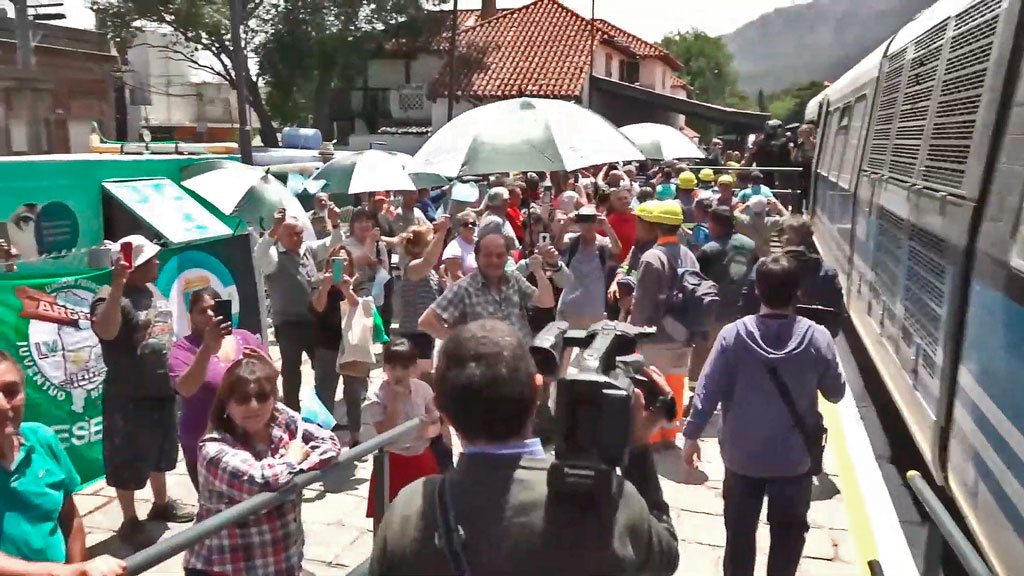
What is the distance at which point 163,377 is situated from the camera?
16.3 ft

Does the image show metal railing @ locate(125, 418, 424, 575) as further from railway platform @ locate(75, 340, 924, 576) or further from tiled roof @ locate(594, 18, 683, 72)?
tiled roof @ locate(594, 18, 683, 72)

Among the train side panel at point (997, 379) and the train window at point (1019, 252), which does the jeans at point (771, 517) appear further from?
the train window at point (1019, 252)

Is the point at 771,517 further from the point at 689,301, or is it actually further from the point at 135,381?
the point at 135,381

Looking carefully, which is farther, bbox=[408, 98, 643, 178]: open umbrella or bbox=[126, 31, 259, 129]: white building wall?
bbox=[126, 31, 259, 129]: white building wall

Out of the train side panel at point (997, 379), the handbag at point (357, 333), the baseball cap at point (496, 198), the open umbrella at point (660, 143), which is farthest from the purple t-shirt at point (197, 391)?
the open umbrella at point (660, 143)

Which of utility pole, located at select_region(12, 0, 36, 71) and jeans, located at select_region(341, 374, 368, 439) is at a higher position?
utility pole, located at select_region(12, 0, 36, 71)

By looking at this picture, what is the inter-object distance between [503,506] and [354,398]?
15.4ft

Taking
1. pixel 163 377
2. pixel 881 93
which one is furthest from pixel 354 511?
pixel 881 93

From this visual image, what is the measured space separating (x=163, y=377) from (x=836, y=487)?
4.15 meters

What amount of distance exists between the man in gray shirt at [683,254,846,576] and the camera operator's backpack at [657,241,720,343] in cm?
210

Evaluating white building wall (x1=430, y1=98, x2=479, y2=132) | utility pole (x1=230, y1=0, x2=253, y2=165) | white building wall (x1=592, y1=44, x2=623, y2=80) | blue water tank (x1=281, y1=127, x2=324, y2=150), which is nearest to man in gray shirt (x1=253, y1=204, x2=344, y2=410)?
utility pole (x1=230, y1=0, x2=253, y2=165)

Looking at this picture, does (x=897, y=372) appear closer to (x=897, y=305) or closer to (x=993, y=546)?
(x=897, y=305)

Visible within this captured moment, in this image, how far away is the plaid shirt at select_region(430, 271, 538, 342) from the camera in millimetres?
5148

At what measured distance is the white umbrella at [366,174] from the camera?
903 cm
